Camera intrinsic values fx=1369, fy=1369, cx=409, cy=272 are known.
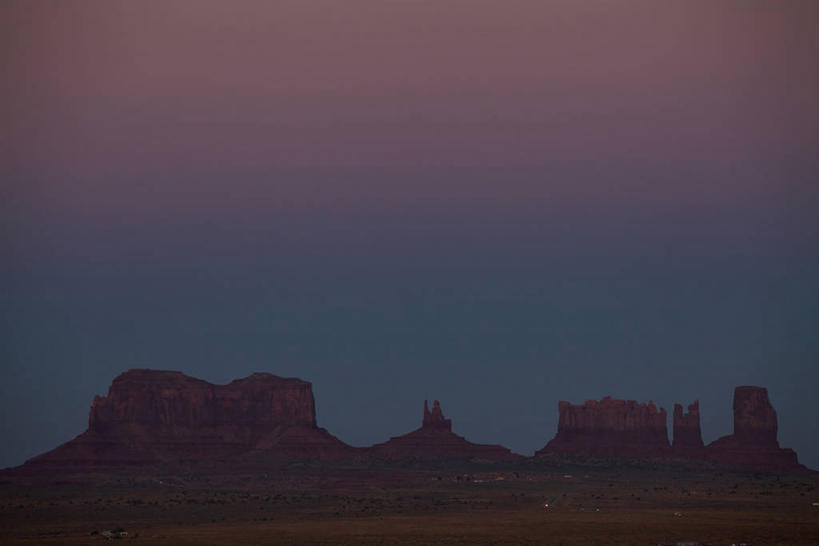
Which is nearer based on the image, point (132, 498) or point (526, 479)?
point (132, 498)

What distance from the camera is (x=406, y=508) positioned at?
134750 mm

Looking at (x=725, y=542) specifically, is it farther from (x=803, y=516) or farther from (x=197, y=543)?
(x=197, y=543)

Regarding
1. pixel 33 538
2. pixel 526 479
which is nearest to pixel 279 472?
pixel 526 479

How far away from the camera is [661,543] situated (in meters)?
93.7

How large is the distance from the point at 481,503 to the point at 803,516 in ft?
115

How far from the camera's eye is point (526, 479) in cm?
18600

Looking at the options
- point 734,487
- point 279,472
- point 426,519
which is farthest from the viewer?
point 279,472

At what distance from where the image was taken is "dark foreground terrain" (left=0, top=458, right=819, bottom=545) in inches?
3989

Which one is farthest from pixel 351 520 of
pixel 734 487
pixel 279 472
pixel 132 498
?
pixel 279 472

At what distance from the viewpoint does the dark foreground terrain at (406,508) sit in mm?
101312

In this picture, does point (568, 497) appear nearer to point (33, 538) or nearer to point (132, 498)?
point (132, 498)

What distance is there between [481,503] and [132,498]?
4094 cm

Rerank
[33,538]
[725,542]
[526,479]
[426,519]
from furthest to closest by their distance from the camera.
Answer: [526,479]
[426,519]
[33,538]
[725,542]

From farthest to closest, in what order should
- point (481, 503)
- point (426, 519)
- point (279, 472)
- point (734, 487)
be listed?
point (279, 472) < point (734, 487) < point (481, 503) < point (426, 519)
